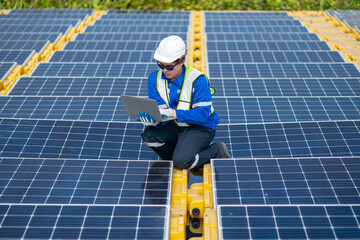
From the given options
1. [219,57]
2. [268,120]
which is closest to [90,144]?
[268,120]

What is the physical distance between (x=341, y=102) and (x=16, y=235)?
6.92 meters

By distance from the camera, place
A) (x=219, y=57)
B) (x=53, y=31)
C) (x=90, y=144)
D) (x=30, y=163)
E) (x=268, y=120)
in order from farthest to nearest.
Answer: (x=53, y=31) < (x=219, y=57) < (x=268, y=120) < (x=90, y=144) < (x=30, y=163)

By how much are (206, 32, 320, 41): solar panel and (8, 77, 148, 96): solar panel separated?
17.3ft

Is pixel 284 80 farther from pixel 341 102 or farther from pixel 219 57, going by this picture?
pixel 219 57

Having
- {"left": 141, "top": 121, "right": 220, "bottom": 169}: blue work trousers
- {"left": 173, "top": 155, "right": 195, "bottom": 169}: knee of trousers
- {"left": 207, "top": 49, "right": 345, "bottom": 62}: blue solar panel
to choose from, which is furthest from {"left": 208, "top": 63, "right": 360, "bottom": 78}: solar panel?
{"left": 173, "top": 155, "right": 195, "bottom": 169}: knee of trousers

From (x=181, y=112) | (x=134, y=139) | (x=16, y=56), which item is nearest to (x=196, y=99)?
(x=181, y=112)

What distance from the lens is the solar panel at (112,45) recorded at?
12.8 metres

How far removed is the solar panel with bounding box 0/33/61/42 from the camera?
13.7 metres

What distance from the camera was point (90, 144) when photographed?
672 centimetres

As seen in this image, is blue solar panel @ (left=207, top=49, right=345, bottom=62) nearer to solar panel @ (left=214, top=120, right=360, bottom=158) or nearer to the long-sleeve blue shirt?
solar panel @ (left=214, top=120, right=360, bottom=158)

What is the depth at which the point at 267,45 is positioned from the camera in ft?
42.2

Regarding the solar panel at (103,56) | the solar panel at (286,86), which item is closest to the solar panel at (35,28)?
the solar panel at (103,56)

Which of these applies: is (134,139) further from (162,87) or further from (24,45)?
(24,45)

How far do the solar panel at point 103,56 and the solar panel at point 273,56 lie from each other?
2165mm
